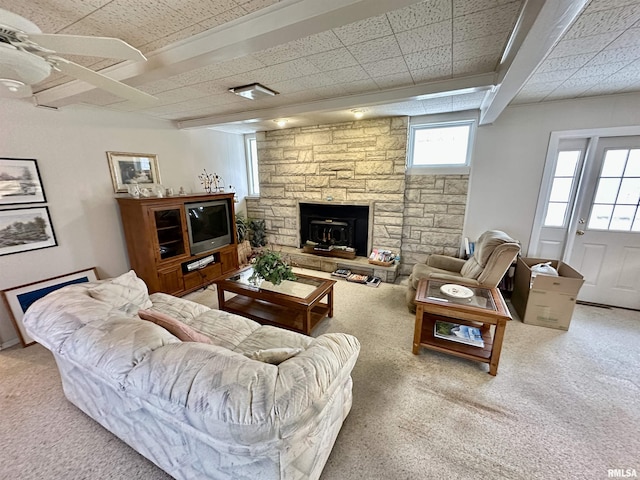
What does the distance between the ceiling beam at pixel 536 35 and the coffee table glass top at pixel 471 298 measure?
166cm

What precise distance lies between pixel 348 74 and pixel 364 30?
2.15 feet

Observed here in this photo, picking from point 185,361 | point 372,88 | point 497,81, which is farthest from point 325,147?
point 185,361

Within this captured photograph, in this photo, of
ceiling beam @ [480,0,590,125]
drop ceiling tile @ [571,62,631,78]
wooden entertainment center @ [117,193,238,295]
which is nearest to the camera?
ceiling beam @ [480,0,590,125]

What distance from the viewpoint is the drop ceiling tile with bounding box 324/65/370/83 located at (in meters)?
2.02

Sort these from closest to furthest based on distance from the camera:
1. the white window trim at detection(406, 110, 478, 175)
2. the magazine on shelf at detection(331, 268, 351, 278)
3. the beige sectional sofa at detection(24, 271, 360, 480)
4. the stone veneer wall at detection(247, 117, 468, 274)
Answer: the beige sectional sofa at detection(24, 271, 360, 480) < the white window trim at detection(406, 110, 478, 175) < the stone veneer wall at detection(247, 117, 468, 274) < the magazine on shelf at detection(331, 268, 351, 278)

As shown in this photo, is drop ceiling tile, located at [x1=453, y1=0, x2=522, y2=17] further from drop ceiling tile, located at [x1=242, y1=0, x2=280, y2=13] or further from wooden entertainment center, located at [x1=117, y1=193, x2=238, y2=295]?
wooden entertainment center, located at [x1=117, y1=193, x2=238, y2=295]

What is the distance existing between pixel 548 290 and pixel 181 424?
10.7 ft

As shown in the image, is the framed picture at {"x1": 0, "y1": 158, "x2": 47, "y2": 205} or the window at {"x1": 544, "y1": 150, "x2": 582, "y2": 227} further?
the window at {"x1": 544, "y1": 150, "x2": 582, "y2": 227}

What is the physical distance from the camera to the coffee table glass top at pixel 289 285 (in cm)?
253

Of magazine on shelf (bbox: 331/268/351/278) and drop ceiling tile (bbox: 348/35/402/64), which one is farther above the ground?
drop ceiling tile (bbox: 348/35/402/64)

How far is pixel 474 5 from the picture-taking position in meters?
1.29

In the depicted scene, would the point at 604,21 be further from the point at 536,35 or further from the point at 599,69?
the point at 599,69

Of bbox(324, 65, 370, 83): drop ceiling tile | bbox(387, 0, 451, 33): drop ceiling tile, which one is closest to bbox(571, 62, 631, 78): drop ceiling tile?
bbox(387, 0, 451, 33): drop ceiling tile

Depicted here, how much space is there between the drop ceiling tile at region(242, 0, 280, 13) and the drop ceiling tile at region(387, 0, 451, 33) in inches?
24.3
